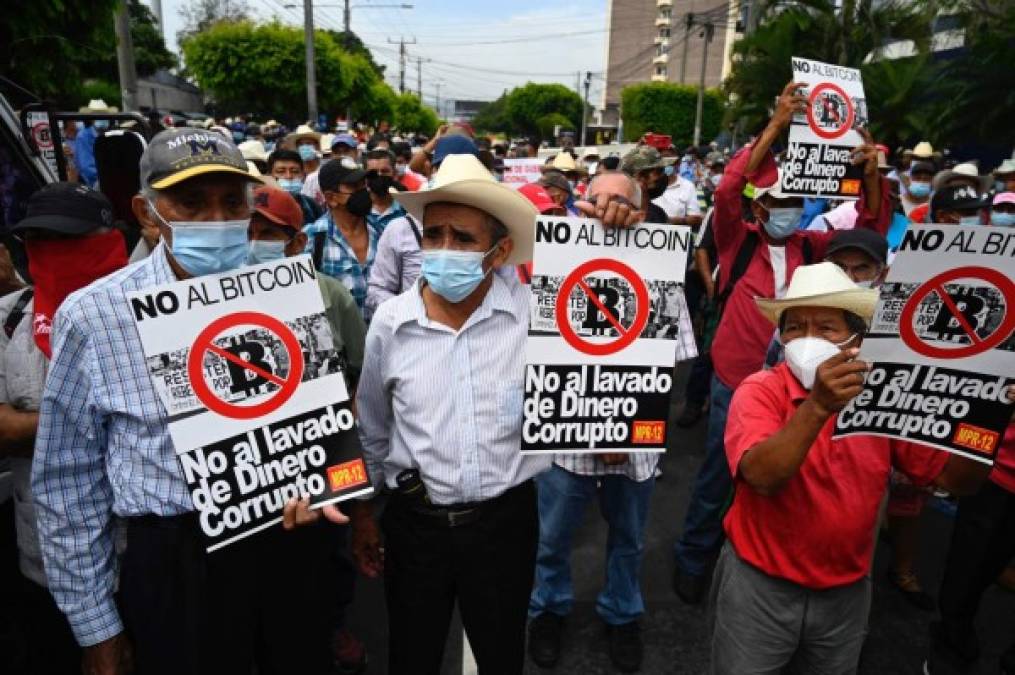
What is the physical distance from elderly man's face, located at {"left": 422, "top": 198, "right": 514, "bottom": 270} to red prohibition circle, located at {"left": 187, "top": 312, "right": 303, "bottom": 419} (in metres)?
0.62

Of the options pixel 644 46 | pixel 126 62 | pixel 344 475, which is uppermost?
pixel 644 46

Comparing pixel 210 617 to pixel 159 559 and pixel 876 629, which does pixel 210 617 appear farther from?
pixel 876 629

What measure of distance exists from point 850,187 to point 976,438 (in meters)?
2.22

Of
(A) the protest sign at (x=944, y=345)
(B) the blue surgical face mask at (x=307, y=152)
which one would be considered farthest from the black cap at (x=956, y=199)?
(B) the blue surgical face mask at (x=307, y=152)

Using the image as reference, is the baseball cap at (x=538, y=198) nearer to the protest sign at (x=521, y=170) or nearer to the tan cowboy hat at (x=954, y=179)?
the protest sign at (x=521, y=170)

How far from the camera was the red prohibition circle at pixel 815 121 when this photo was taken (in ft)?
11.7

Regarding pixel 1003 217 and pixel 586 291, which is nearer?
pixel 586 291

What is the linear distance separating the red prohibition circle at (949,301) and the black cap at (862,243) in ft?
5.12

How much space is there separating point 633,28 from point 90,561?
336 feet

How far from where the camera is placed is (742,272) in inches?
146

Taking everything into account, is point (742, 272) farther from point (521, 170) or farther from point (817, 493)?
point (521, 170)

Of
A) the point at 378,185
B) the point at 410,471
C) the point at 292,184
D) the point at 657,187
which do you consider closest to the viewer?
the point at 410,471

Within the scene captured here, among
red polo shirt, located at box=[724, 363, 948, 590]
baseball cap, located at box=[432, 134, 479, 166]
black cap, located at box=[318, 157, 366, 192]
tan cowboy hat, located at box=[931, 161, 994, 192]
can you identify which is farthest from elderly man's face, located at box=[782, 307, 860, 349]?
tan cowboy hat, located at box=[931, 161, 994, 192]

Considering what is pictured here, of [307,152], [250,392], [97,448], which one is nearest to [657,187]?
[250,392]
